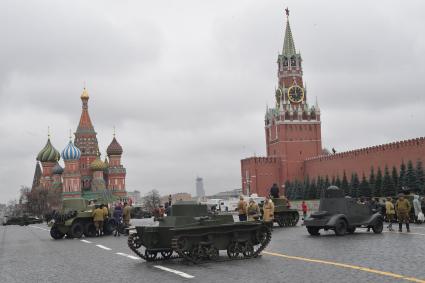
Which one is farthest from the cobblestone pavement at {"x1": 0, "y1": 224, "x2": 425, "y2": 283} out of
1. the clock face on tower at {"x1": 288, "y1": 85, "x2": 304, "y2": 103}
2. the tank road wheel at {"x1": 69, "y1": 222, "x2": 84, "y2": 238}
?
the clock face on tower at {"x1": 288, "y1": 85, "x2": 304, "y2": 103}

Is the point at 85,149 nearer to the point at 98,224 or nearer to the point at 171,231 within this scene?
the point at 98,224

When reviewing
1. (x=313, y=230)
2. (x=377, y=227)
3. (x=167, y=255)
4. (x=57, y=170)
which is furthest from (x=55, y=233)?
(x=57, y=170)

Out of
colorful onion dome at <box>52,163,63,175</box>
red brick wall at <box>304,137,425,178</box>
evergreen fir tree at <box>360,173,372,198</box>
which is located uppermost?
colorful onion dome at <box>52,163,63,175</box>

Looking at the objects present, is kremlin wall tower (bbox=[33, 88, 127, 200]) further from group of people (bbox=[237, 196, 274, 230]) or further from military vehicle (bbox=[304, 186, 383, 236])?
military vehicle (bbox=[304, 186, 383, 236])

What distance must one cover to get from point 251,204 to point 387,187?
37446mm

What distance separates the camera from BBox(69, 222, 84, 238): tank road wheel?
23016 mm

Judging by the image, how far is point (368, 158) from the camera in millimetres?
69500

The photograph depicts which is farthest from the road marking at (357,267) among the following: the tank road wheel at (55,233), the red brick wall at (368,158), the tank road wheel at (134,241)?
the red brick wall at (368,158)

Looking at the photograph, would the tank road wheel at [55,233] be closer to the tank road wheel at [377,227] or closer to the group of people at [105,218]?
the group of people at [105,218]

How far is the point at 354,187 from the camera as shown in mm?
61312

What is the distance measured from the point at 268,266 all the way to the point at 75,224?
1387 centimetres

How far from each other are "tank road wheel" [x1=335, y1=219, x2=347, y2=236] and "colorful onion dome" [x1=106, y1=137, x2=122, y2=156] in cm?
7974

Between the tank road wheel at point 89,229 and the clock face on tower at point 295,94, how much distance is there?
77.9 metres

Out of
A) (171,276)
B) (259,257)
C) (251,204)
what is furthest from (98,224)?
(171,276)
